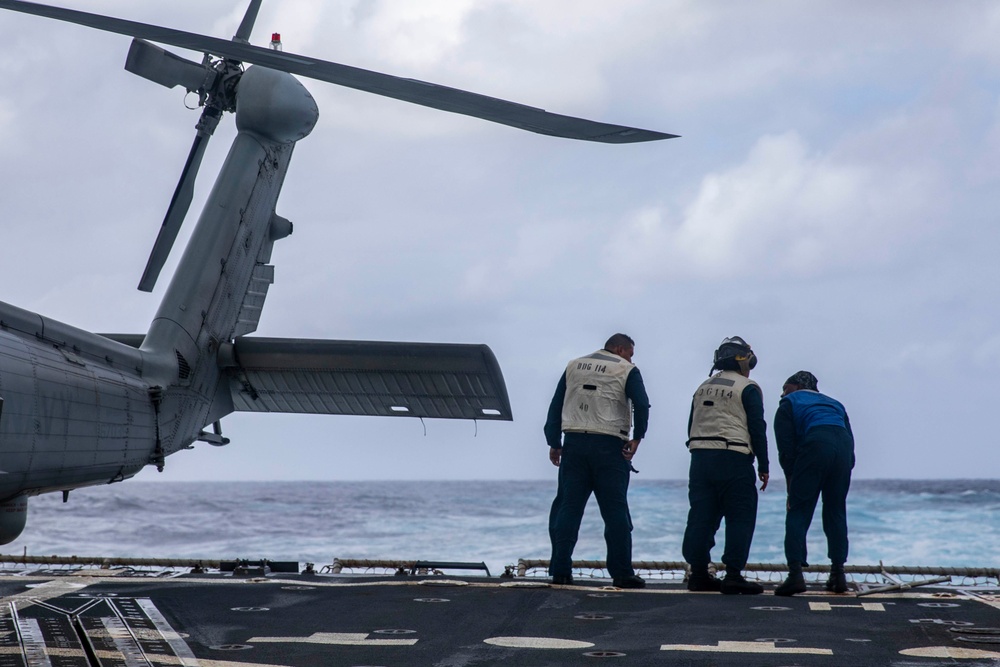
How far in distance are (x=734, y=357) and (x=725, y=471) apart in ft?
2.99

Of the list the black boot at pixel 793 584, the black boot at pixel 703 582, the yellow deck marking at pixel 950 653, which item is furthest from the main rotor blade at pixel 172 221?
the yellow deck marking at pixel 950 653

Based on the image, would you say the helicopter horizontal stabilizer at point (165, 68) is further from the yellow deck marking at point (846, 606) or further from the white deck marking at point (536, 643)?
the yellow deck marking at point (846, 606)

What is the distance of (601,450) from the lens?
7363 millimetres

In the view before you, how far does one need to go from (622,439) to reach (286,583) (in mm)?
2670

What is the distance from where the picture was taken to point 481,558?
84.7 feet

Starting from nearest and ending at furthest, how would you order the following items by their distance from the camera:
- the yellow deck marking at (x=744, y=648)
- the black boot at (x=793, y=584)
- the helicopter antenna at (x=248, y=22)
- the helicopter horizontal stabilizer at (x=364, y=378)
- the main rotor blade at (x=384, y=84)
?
the yellow deck marking at (x=744, y=648) → the main rotor blade at (x=384, y=84) → the black boot at (x=793, y=584) → the helicopter horizontal stabilizer at (x=364, y=378) → the helicopter antenna at (x=248, y=22)

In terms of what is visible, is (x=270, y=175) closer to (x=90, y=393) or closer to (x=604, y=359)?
(x=90, y=393)

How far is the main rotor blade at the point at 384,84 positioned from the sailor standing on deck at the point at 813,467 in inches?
117

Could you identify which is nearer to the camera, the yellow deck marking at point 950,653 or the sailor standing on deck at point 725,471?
the yellow deck marking at point 950,653

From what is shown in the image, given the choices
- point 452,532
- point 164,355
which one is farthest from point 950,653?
point 452,532

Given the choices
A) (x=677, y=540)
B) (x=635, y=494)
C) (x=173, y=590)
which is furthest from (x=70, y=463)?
(x=635, y=494)

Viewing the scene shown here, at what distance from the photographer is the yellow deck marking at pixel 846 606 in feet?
18.7

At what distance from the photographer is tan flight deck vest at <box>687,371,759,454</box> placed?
7.12m

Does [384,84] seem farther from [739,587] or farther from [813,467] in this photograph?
[739,587]
